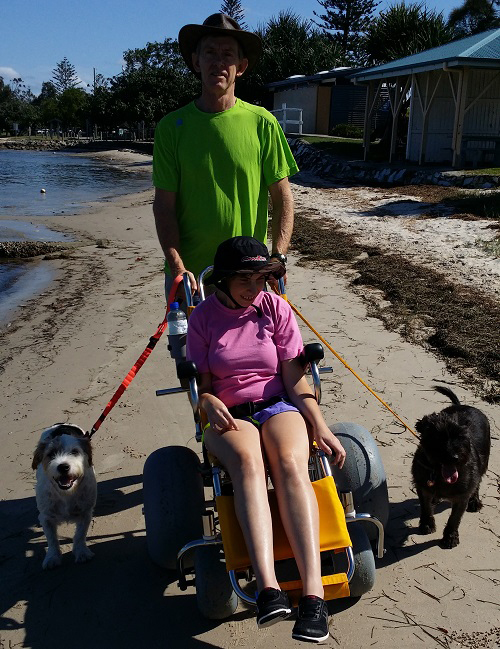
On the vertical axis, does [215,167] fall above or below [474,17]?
Result: below

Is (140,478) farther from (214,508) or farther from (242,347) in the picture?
(242,347)

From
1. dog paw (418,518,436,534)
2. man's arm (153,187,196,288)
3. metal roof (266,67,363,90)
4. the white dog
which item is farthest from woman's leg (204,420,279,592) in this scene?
metal roof (266,67,363,90)

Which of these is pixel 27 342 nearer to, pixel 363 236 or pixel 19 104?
pixel 363 236

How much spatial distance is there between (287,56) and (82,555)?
46.3 meters

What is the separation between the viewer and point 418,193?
15.5 meters

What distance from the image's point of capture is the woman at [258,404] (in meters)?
2.63

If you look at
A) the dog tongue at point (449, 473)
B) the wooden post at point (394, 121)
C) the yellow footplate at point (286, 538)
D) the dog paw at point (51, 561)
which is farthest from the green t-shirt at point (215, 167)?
the wooden post at point (394, 121)

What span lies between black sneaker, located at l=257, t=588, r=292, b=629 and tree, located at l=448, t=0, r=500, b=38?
52.1 m

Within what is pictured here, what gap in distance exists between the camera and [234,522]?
2.76 metres

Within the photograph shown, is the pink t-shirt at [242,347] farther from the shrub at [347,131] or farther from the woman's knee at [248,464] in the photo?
the shrub at [347,131]

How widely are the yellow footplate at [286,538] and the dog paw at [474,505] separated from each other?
4.31 feet

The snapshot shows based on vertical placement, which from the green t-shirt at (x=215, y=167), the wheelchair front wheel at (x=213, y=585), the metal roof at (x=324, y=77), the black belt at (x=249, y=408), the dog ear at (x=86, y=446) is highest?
the metal roof at (x=324, y=77)

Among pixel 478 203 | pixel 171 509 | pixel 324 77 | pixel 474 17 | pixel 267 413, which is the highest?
pixel 474 17

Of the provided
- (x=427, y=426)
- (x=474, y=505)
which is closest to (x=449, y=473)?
(x=427, y=426)
